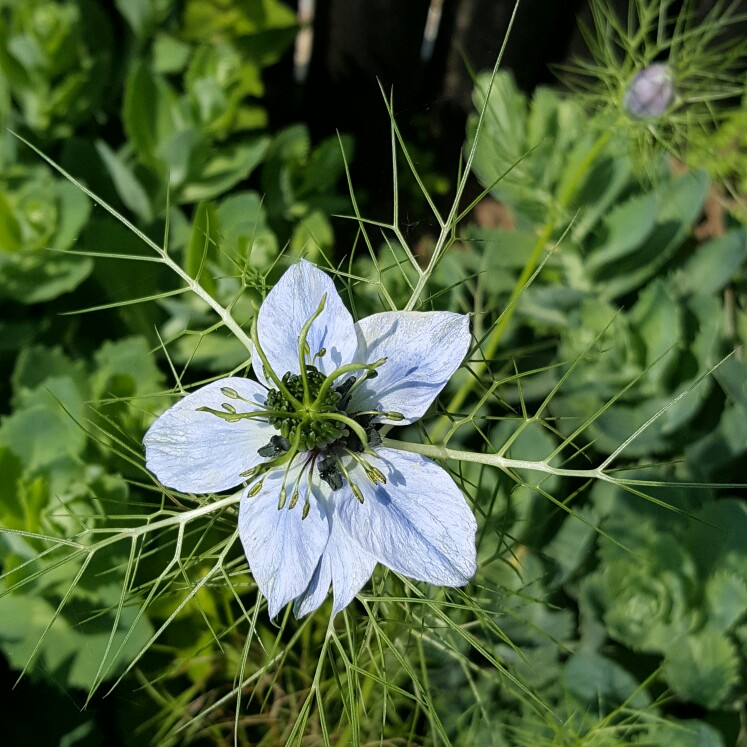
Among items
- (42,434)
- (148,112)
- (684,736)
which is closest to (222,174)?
(148,112)

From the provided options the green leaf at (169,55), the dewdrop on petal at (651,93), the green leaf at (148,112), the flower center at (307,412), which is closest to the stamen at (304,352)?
the flower center at (307,412)

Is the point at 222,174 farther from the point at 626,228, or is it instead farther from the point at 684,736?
the point at 684,736

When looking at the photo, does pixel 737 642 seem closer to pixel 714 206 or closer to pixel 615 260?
pixel 615 260

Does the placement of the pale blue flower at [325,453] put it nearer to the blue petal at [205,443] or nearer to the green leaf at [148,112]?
the blue petal at [205,443]

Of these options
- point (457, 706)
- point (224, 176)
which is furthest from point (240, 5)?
point (457, 706)

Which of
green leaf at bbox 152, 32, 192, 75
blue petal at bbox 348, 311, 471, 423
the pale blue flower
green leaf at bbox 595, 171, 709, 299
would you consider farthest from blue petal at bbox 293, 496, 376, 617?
green leaf at bbox 152, 32, 192, 75

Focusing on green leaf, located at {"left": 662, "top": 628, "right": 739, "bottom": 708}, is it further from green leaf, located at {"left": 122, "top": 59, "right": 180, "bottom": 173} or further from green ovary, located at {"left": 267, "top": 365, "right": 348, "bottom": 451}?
green leaf, located at {"left": 122, "top": 59, "right": 180, "bottom": 173}

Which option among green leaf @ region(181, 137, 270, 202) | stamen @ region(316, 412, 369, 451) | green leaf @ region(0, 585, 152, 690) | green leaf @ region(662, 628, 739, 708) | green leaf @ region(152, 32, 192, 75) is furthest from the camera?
green leaf @ region(152, 32, 192, 75)
